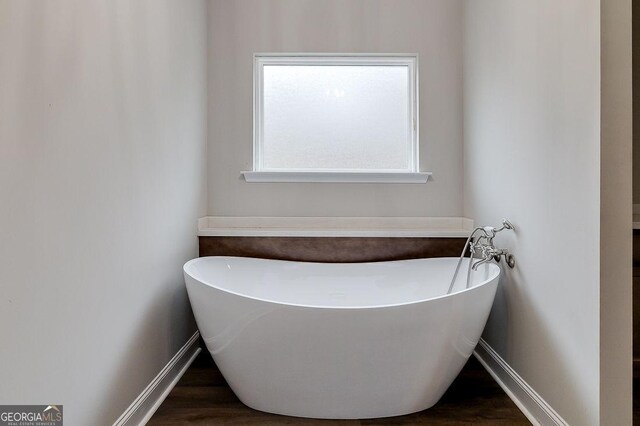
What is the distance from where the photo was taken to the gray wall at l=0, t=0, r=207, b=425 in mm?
920

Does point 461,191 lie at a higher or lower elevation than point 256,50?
lower

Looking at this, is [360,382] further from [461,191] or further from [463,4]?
[463,4]

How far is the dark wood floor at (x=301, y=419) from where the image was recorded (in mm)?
1556

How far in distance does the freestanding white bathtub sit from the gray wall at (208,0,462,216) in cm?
86

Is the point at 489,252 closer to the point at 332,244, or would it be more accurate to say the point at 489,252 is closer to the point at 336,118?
the point at 332,244

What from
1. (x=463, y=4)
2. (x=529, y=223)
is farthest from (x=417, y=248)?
(x=463, y=4)

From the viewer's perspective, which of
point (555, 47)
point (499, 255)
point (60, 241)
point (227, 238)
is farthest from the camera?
point (227, 238)

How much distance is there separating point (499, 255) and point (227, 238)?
1.51m

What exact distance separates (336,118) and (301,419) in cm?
176

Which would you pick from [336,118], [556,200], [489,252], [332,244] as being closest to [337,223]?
[332,244]

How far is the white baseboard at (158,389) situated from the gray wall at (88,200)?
0.17 ft

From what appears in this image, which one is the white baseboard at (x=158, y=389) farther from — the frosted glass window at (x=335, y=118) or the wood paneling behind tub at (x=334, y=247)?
the frosted glass window at (x=335, y=118)

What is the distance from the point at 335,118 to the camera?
8.30 feet

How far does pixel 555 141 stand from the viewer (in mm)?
1453
